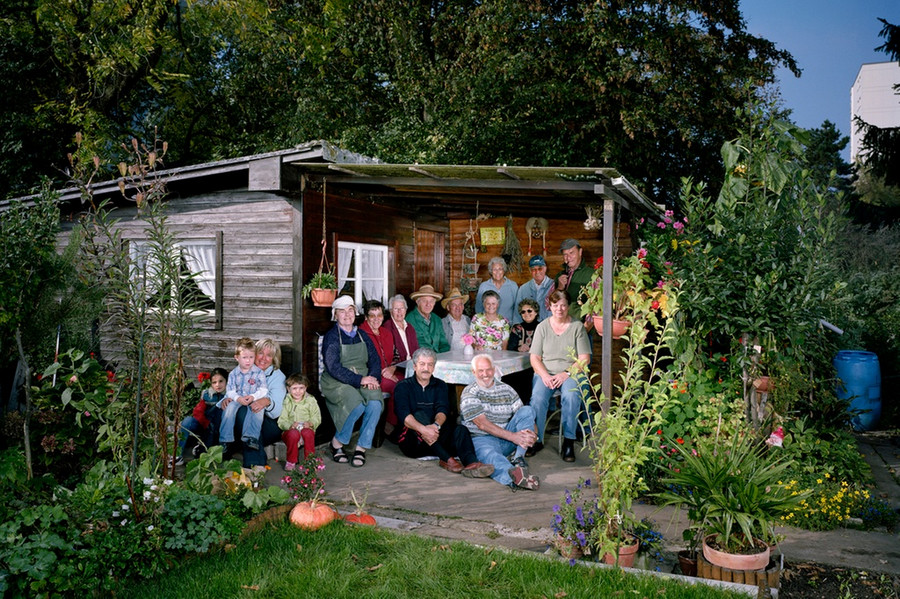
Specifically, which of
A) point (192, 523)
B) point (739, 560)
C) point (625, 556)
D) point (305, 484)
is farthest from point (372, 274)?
point (739, 560)

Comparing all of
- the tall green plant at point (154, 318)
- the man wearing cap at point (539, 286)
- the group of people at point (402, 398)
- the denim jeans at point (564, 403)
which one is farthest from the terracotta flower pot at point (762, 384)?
the tall green plant at point (154, 318)

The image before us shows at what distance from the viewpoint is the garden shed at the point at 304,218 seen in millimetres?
6582

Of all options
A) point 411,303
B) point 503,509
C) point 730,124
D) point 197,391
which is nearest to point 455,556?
point 503,509

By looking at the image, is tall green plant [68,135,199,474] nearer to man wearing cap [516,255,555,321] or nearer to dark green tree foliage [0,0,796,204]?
man wearing cap [516,255,555,321]

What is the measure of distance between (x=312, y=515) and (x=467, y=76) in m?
12.5

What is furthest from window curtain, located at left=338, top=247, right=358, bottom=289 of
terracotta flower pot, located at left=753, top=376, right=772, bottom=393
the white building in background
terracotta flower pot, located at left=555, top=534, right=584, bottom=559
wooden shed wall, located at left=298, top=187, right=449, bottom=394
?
the white building in background

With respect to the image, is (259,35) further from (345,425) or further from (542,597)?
(542,597)

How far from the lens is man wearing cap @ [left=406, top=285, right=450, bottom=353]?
8281mm

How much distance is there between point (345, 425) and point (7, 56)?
13.7 metres

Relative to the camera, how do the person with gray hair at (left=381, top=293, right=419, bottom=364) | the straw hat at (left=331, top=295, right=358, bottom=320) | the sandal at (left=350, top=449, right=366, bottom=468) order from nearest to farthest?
the sandal at (left=350, top=449, right=366, bottom=468) < the straw hat at (left=331, top=295, right=358, bottom=320) < the person with gray hair at (left=381, top=293, right=419, bottom=364)

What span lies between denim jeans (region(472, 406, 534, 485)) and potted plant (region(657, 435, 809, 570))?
2235mm

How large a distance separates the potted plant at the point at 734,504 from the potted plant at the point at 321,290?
14.2 ft

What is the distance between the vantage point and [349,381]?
6980 mm

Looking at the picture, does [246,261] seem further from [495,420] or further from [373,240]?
[495,420]
